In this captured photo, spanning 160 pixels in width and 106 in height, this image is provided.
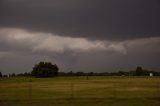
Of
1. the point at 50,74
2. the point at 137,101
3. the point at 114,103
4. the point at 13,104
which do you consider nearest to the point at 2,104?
the point at 13,104

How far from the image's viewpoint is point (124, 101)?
1232 inches

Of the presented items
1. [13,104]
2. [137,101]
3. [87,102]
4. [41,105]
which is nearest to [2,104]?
[13,104]

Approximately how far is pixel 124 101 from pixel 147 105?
130 inches

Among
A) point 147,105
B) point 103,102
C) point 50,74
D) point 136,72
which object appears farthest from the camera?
point 136,72

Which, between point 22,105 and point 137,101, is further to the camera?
point 137,101

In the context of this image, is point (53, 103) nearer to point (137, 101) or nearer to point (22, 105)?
point (22, 105)

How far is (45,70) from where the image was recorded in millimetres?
135375

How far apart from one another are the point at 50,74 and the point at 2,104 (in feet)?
354

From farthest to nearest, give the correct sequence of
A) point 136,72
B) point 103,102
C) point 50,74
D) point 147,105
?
point 136,72, point 50,74, point 103,102, point 147,105

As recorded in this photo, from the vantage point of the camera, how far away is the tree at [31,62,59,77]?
13550 cm

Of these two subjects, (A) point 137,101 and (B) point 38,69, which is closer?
(A) point 137,101

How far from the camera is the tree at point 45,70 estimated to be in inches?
5335

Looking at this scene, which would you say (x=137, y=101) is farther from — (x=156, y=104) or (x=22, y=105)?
(x=22, y=105)

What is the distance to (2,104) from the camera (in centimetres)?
2969
